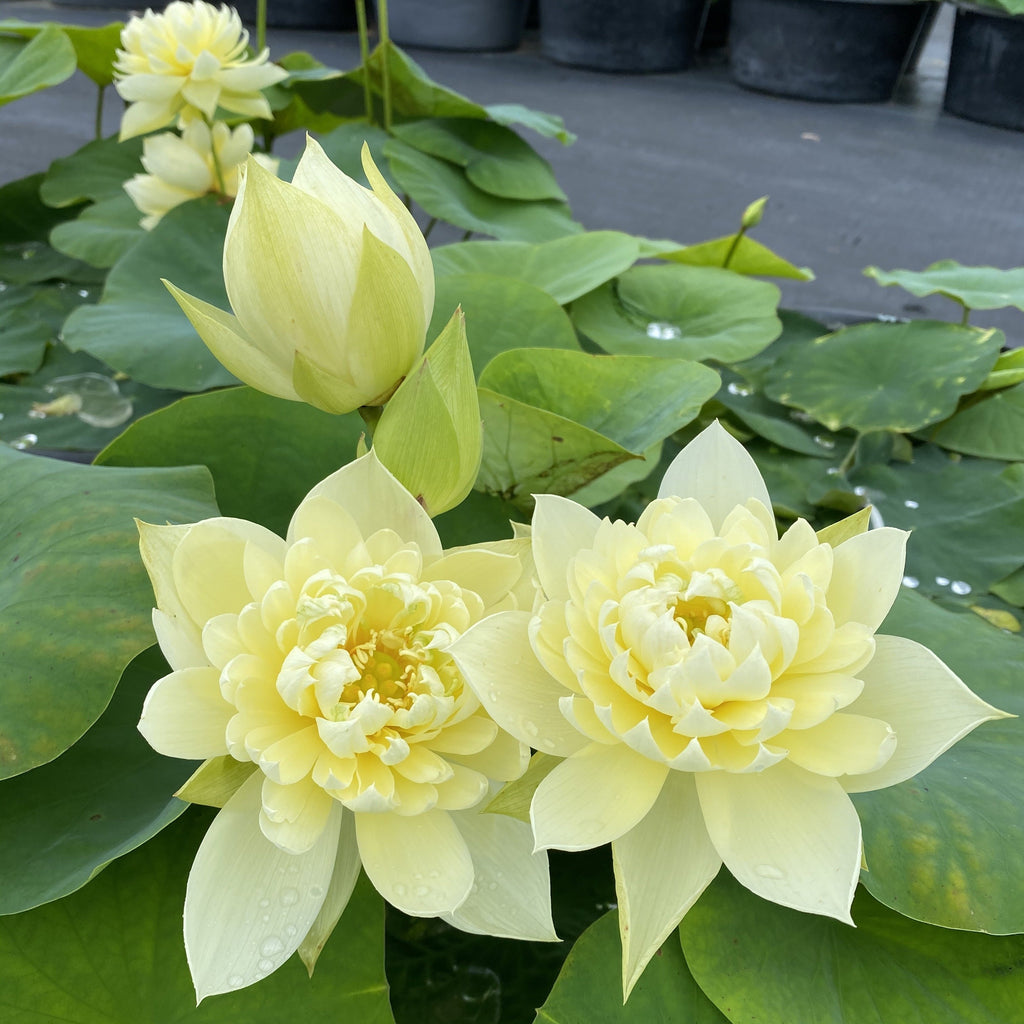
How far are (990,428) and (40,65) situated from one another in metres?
0.96

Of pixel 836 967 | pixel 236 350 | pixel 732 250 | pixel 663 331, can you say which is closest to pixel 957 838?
pixel 836 967

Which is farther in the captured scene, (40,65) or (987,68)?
(987,68)

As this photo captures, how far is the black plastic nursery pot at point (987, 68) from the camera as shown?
2.51 metres

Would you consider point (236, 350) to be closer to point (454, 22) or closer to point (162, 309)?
point (162, 309)

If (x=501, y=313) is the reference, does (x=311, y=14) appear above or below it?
below

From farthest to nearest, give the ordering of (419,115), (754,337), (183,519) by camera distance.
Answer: (419,115)
(754,337)
(183,519)

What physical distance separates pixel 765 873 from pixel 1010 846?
5.6 inches

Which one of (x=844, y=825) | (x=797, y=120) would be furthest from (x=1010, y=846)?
(x=797, y=120)

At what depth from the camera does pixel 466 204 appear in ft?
3.18

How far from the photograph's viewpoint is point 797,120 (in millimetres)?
2699

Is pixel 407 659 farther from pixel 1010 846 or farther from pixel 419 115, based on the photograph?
pixel 419 115

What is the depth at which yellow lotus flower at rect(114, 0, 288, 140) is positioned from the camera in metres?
0.74

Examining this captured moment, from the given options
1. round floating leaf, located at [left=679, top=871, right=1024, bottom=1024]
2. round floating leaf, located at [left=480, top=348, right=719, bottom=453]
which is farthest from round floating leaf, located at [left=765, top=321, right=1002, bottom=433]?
round floating leaf, located at [left=679, top=871, right=1024, bottom=1024]

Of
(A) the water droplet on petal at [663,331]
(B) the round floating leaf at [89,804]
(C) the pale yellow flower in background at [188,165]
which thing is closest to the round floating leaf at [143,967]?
(B) the round floating leaf at [89,804]
